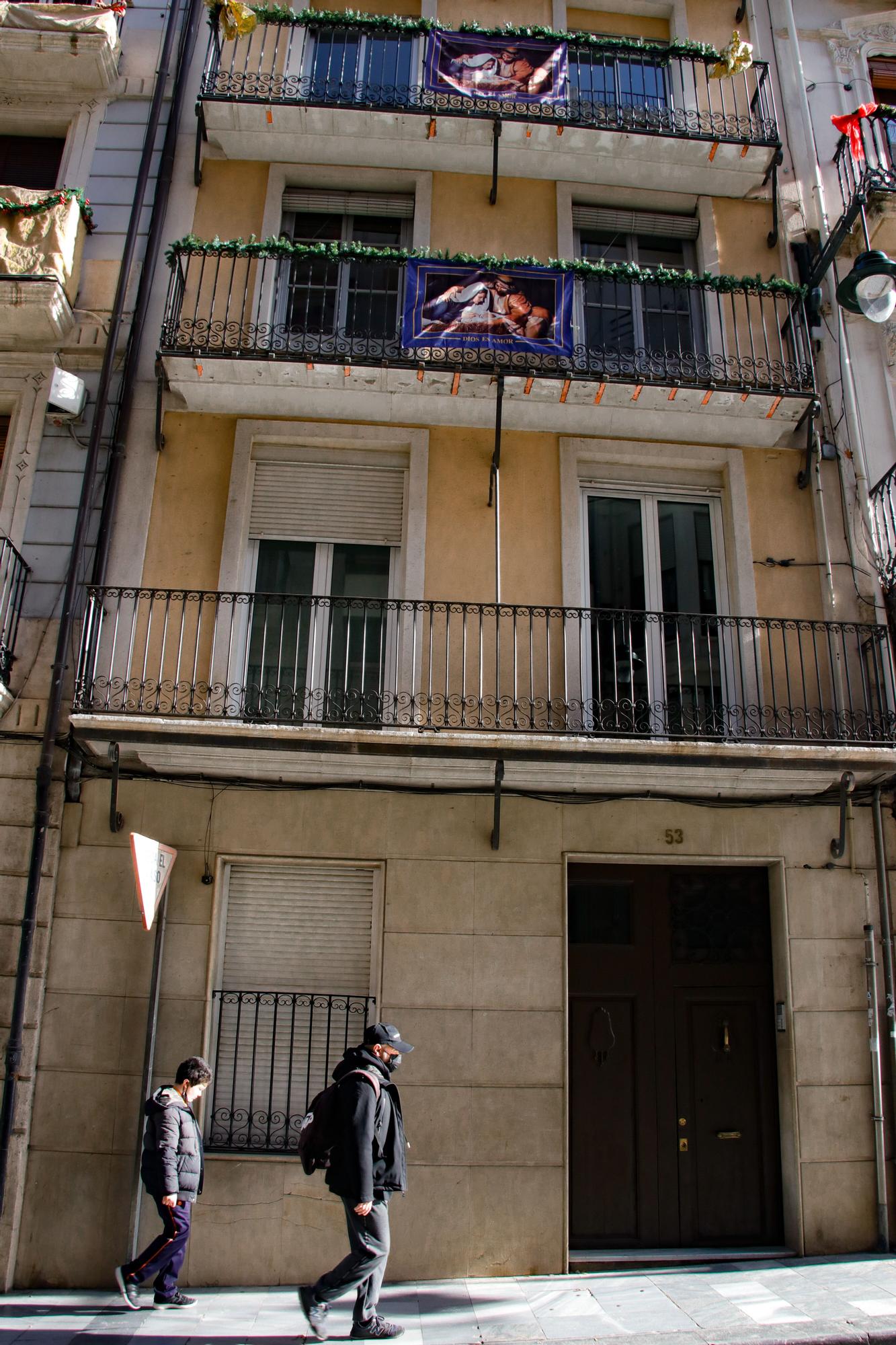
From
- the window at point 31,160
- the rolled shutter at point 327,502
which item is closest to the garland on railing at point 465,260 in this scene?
the rolled shutter at point 327,502

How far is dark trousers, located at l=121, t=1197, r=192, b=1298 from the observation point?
5.75 metres

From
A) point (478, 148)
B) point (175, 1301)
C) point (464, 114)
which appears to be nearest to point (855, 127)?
point (478, 148)

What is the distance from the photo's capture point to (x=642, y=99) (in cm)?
997

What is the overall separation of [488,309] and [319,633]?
3.19m

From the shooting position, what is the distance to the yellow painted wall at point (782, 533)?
8.34 metres

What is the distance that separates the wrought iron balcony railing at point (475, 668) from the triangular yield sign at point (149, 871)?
1.32 meters

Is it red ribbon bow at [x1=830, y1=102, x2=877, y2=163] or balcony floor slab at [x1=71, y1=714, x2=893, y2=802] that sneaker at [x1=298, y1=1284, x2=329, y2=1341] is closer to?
balcony floor slab at [x1=71, y1=714, x2=893, y2=802]

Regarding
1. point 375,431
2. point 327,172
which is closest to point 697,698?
point 375,431

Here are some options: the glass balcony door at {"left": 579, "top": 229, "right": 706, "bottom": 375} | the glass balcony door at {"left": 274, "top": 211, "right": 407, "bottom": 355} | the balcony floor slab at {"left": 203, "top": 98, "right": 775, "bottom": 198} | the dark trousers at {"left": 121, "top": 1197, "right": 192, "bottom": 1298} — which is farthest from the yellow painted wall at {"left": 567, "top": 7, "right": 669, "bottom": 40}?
the dark trousers at {"left": 121, "top": 1197, "right": 192, "bottom": 1298}

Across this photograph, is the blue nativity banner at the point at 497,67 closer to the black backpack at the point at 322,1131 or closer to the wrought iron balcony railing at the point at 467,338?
the wrought iron balcony railing at the point at 467,338

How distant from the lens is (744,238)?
9.48m

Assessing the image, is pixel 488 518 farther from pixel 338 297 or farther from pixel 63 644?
pixel 63 644

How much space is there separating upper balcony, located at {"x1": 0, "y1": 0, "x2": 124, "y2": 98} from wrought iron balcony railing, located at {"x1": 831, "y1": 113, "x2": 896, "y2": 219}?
727 centimetres

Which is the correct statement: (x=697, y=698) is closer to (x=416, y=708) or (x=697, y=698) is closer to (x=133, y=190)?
(x=416, y=708)
